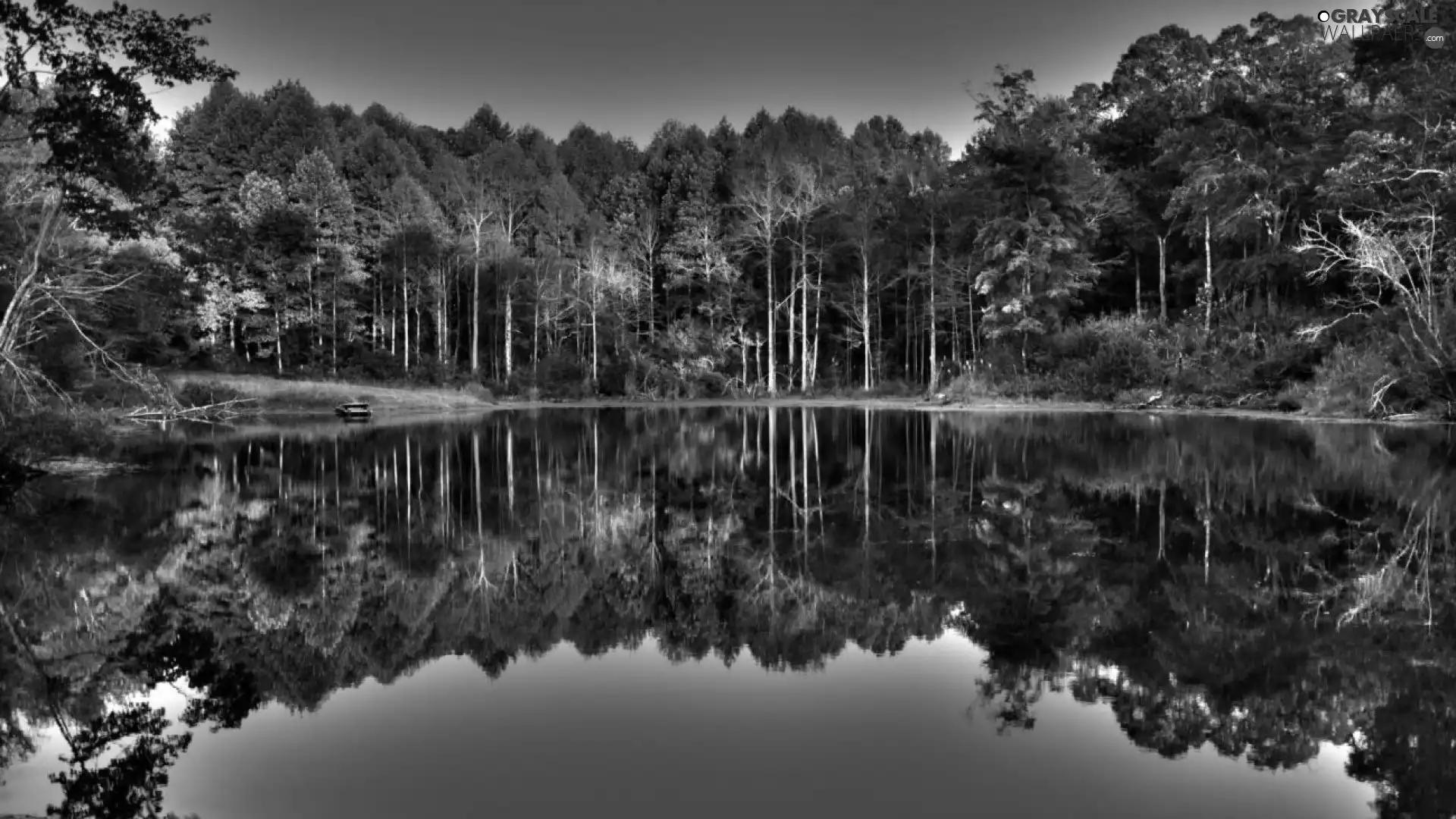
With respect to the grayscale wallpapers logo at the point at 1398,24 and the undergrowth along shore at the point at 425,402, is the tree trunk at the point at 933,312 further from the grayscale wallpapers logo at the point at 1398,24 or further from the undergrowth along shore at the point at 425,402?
the grayscale wallpapers logo at the point at 1398,24

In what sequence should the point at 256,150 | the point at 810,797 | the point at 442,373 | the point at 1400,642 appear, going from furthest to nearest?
the point at 256,150
the point at 442,373
the point at 1400,642
the point at 810,797

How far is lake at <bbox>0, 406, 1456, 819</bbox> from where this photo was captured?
5406 mm

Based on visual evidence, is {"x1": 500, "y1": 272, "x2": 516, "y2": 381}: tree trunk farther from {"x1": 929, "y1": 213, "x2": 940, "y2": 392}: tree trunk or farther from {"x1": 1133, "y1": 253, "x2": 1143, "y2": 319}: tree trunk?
{"x1": 1133, "y1": 253, "x2": 1143, "y2": 319}: tree trunk

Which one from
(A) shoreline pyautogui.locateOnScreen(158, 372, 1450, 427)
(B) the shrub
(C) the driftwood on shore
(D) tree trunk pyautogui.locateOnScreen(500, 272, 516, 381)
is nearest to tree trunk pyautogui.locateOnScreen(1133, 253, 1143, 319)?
(A) shoreline pyautogui.locateOnScreen(158, 372, 1450, 427)

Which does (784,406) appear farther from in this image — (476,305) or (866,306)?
(476,305)

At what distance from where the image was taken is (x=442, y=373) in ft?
183

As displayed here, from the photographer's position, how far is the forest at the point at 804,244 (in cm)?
2792


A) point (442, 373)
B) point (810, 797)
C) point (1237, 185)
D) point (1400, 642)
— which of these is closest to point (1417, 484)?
point (1400, 642)

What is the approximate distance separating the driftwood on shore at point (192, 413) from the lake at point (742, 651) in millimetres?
9766

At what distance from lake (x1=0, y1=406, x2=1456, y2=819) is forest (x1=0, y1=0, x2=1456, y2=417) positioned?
35.1 ft

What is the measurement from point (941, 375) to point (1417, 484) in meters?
36.0

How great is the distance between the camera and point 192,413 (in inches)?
1460

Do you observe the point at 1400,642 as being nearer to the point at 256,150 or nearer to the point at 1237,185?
the point at 1237,185

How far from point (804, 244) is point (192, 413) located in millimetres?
33851
